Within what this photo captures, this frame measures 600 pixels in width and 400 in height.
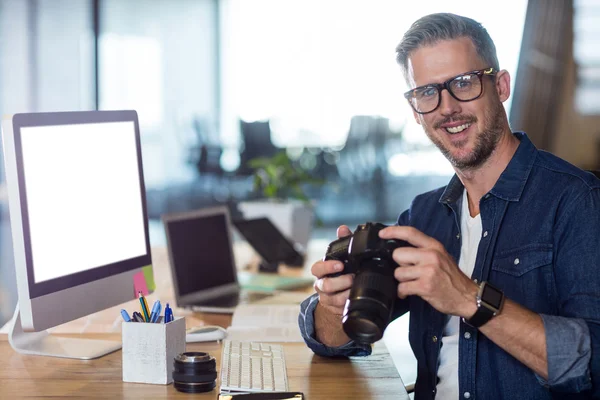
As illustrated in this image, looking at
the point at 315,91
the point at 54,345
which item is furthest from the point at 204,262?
the point at 315,91

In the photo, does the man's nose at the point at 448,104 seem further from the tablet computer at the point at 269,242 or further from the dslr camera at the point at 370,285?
the tablet computer at the point at 269,242

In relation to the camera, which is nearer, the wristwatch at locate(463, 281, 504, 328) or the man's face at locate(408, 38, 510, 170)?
the wristwatch at locate(463, 281, 504, 328)

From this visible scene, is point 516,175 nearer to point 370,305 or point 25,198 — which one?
point 370,305

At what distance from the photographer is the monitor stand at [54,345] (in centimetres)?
164

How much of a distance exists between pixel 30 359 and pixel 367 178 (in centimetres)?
757

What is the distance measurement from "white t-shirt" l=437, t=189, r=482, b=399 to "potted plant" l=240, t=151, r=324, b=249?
1418 mm

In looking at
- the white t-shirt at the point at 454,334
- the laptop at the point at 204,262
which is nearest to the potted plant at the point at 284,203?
the laptop at the point at 204,262

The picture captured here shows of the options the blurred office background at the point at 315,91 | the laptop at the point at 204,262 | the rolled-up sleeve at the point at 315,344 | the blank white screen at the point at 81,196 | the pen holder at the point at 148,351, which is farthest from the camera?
the blurred office background at the point at 315,91

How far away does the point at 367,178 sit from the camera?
9.05 m

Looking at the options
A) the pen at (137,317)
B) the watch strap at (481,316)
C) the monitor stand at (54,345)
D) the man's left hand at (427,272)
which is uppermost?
the man's left hand at (427,272)

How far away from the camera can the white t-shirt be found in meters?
1.65

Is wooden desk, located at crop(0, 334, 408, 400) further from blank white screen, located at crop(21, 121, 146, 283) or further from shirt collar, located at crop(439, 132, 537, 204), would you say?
shirt collar, located at crop(439, 132, 537, 204)

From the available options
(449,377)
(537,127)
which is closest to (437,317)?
(449,377)

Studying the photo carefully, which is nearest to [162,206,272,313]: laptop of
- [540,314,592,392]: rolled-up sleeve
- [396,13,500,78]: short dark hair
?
[396,13,500,78]: short dark hair
